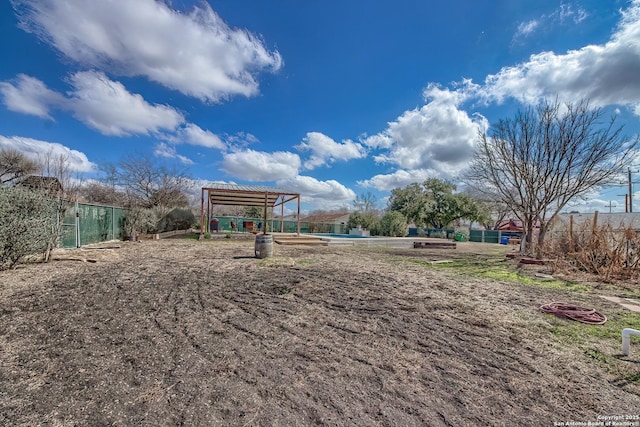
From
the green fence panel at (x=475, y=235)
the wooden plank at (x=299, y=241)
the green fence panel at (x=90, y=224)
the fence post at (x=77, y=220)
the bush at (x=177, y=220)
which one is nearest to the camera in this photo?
the green fence panel at (x=90, y=224)

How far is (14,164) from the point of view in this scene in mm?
15844

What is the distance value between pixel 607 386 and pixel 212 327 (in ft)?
12.1

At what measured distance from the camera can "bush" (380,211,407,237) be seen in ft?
77.8

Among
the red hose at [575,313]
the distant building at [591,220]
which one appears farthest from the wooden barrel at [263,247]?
the distant building at [591,220]

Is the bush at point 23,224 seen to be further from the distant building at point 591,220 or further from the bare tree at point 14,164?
the distant building at point 591,220

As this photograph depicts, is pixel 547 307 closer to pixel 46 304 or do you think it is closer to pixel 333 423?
pixel 333 423

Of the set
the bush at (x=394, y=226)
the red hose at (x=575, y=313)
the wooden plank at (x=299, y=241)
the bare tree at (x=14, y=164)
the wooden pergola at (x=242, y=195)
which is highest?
the bare tree at (x=14, y=164)

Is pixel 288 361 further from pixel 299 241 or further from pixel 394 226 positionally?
pixel 394 226

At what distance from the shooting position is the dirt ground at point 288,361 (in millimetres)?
1887

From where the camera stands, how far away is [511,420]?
1842 mm

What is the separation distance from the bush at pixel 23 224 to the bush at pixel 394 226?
2106 cm

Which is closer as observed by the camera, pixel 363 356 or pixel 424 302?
pixel 363 356

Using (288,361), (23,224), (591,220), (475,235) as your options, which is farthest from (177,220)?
(475,235)

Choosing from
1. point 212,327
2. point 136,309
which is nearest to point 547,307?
point 212,327
